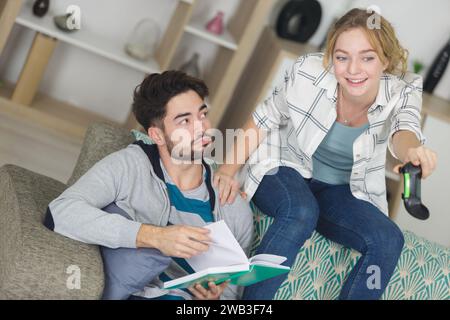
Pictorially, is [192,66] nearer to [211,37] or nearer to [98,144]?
[211,37]

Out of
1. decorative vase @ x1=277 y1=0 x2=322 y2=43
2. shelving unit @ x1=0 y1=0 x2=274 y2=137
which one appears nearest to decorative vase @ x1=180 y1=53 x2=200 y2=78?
shelving unit @ x1=0 y1=0 x2=274 y2=137

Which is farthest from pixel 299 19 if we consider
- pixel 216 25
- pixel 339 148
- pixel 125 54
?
pixel 339 148

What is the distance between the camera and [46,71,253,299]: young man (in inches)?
66.4

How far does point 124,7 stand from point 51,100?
593 millimetres

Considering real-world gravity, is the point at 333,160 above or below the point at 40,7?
above

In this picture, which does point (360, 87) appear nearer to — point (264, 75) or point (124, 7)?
point (264, 75)

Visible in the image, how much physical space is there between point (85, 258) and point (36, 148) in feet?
6.11

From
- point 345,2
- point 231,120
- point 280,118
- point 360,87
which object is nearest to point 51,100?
point 231,120

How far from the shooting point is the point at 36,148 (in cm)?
339

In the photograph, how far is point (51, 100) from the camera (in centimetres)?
387

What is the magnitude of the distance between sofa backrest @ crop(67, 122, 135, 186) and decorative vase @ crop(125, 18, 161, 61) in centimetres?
161

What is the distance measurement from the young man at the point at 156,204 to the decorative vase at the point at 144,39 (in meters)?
1.75

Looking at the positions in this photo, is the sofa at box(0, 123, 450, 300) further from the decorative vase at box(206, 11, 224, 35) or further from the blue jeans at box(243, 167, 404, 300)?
the decorative vase at box(206, 11, 224, 35)

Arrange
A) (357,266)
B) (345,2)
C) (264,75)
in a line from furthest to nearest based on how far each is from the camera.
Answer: (345,2) < (264,75) < (357,266)
